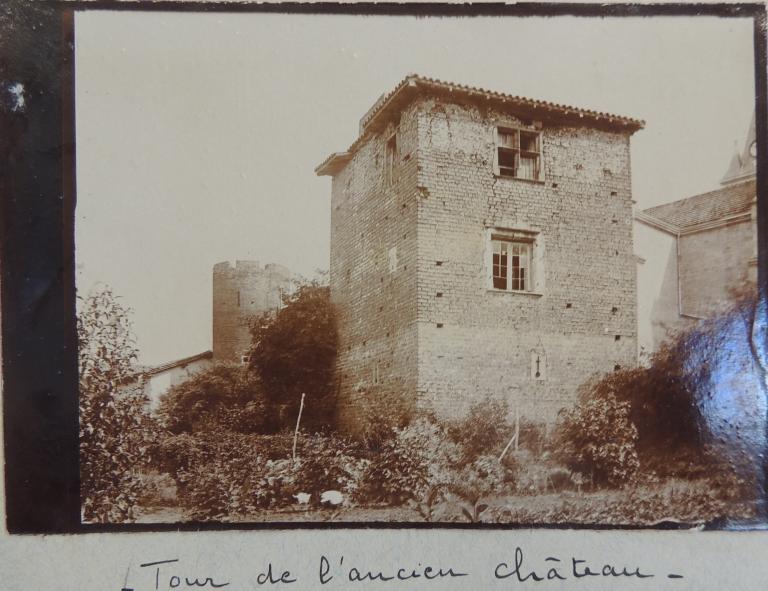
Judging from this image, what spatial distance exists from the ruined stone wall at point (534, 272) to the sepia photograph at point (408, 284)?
1 cm

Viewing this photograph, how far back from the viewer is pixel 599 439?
3359mm

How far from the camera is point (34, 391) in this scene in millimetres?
3355

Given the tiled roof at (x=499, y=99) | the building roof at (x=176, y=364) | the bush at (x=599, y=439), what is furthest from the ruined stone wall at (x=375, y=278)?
the bush at (x=599, y=439)

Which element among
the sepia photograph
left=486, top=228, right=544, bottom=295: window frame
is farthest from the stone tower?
left=486, top=228, right=544, bottom=295: window frame

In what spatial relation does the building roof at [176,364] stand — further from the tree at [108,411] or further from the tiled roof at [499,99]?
the tiled roof at [499,99]

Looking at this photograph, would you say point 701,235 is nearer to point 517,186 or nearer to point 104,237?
point 517,186

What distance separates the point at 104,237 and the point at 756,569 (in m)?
3.50

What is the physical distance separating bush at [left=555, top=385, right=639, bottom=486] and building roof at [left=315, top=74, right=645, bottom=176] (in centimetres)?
134

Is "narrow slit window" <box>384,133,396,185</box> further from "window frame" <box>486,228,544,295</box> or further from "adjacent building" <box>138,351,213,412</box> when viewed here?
"adjacent building" <box>138,351,213,412</box>

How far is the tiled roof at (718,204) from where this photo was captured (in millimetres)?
3412

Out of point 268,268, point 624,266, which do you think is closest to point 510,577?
point 624,266
